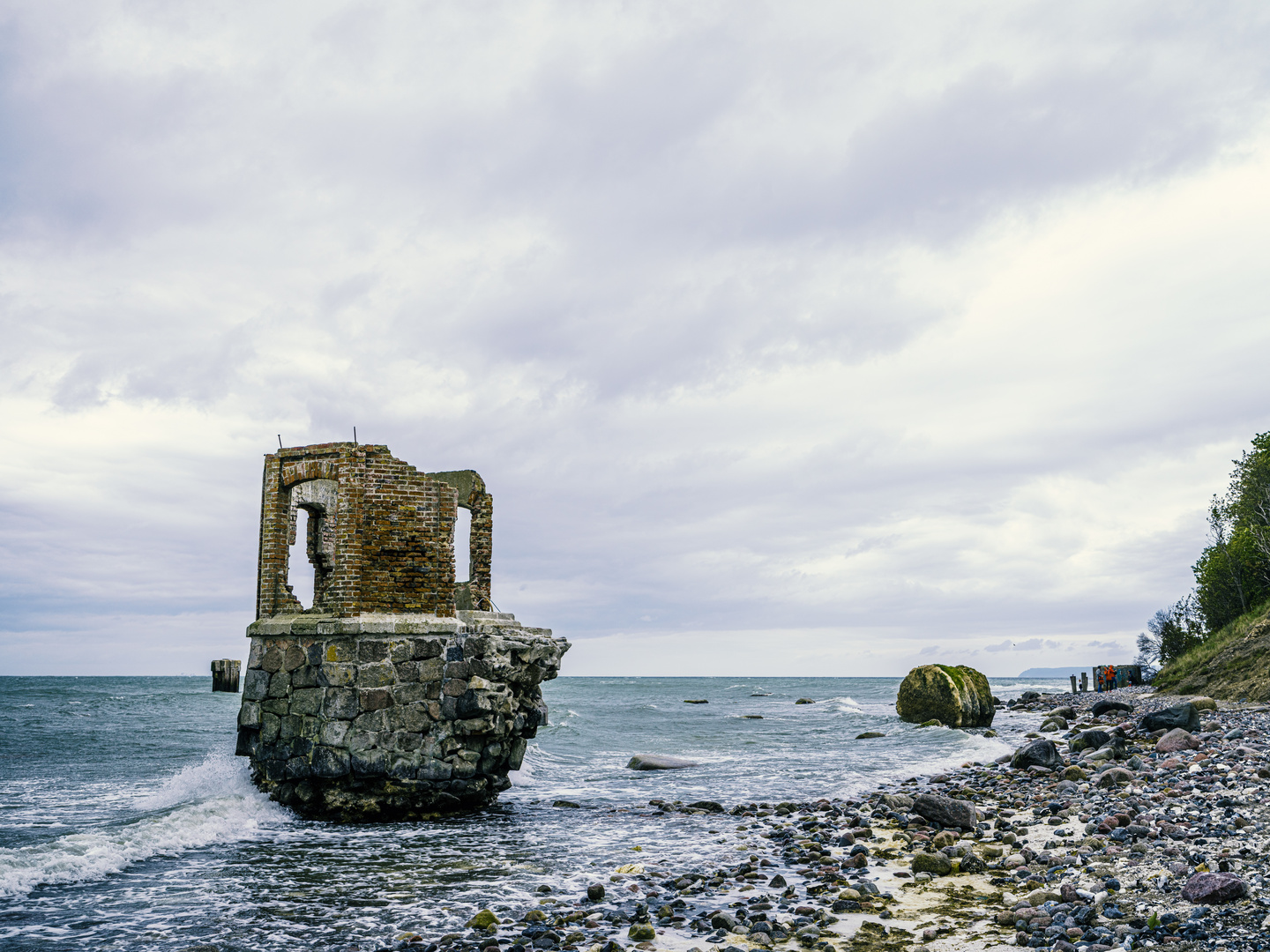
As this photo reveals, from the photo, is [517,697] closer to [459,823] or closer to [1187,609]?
[459,823]

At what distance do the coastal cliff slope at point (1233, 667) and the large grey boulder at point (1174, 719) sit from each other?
8069 mm

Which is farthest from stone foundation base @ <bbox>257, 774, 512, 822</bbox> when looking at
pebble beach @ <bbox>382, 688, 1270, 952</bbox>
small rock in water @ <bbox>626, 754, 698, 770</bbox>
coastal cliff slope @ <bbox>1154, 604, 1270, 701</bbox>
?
coastal cliff slope @ <bbox>1154, 604, 1270, 701</bbox>

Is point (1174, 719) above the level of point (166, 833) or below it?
above

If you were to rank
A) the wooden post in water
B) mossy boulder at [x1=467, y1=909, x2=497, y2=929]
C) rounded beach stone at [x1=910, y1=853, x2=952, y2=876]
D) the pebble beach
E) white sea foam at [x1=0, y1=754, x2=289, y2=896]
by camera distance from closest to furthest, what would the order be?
the pebble beach → mossy boulder at [x1=467, y1=909, x2=497, y2=929] → rounded beach stone at [x1=910, y1=853, x2=952, y2=876] → white sea foam at [x1=0, y1=754, x2=289, y2=896] → the wooden post in water

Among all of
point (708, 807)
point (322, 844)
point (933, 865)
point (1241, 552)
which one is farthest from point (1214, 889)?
point (1241, 552)

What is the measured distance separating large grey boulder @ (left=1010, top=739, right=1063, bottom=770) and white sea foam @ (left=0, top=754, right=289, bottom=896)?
1349 cm

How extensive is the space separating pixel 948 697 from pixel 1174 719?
12939 mm

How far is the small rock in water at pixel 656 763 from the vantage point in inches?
837

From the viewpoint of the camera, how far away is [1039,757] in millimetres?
16109

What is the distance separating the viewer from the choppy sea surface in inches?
324

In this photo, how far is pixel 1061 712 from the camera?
29969 mm

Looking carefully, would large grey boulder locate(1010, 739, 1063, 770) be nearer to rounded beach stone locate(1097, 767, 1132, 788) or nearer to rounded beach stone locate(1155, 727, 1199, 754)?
rounded beach stone locate(1155, 727, 1199, 754)

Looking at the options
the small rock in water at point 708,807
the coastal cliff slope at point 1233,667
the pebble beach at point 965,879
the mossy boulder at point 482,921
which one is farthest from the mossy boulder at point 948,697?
the mossy boulder at point 482,921

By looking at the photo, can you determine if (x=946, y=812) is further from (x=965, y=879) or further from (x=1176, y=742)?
(x=1176, y=742)
